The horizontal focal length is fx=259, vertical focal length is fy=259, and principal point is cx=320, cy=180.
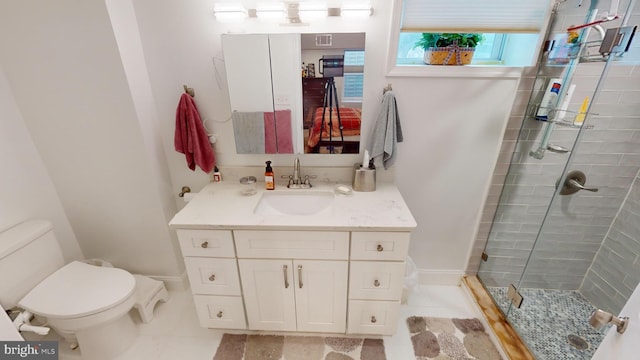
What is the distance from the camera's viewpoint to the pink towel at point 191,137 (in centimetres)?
147

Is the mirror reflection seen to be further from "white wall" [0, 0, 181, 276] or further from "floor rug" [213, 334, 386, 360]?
"floor rug" [213, 334, 386, 360]

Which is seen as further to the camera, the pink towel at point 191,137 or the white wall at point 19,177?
the pink towel at point 191,137

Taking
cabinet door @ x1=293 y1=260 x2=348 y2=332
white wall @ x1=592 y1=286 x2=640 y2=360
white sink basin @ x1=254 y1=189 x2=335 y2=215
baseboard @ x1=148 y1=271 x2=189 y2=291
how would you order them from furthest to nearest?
1. baseboard @ x1=148 y1=271 x2=189 y2=291
2. white sink basin @ x1=254 y1=189 x2=335 y2=215
3. cabinet door @ x1=293 y1=260 x2=348 y2=332
4. white wall @ x1=592 y1=286 x2=640 y2=360

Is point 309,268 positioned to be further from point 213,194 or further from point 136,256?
point 136,256

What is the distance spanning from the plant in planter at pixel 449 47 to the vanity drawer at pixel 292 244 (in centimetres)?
107

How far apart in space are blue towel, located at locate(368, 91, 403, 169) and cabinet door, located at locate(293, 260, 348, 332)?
2.14ft

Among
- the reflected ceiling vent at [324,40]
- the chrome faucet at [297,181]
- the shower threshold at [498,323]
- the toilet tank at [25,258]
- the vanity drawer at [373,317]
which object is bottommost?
the shower threshold at [498,323]

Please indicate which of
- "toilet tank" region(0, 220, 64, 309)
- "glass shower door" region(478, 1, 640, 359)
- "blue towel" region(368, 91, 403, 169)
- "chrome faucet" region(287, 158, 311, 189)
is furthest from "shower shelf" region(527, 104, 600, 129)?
"toilet tank" region(0, 220, 64, 309)

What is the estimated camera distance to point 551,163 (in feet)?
4.86

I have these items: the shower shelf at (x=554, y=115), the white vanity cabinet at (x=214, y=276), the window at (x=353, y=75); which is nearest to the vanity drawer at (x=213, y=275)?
the white vanity cabinet at (x=214, y=276)

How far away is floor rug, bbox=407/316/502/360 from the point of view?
4.79 ft

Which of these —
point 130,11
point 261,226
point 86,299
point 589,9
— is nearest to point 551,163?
point 589,9

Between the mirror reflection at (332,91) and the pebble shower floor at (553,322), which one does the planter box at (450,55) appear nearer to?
the mirror reflection at (332,91)

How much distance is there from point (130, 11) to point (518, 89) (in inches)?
83.8
